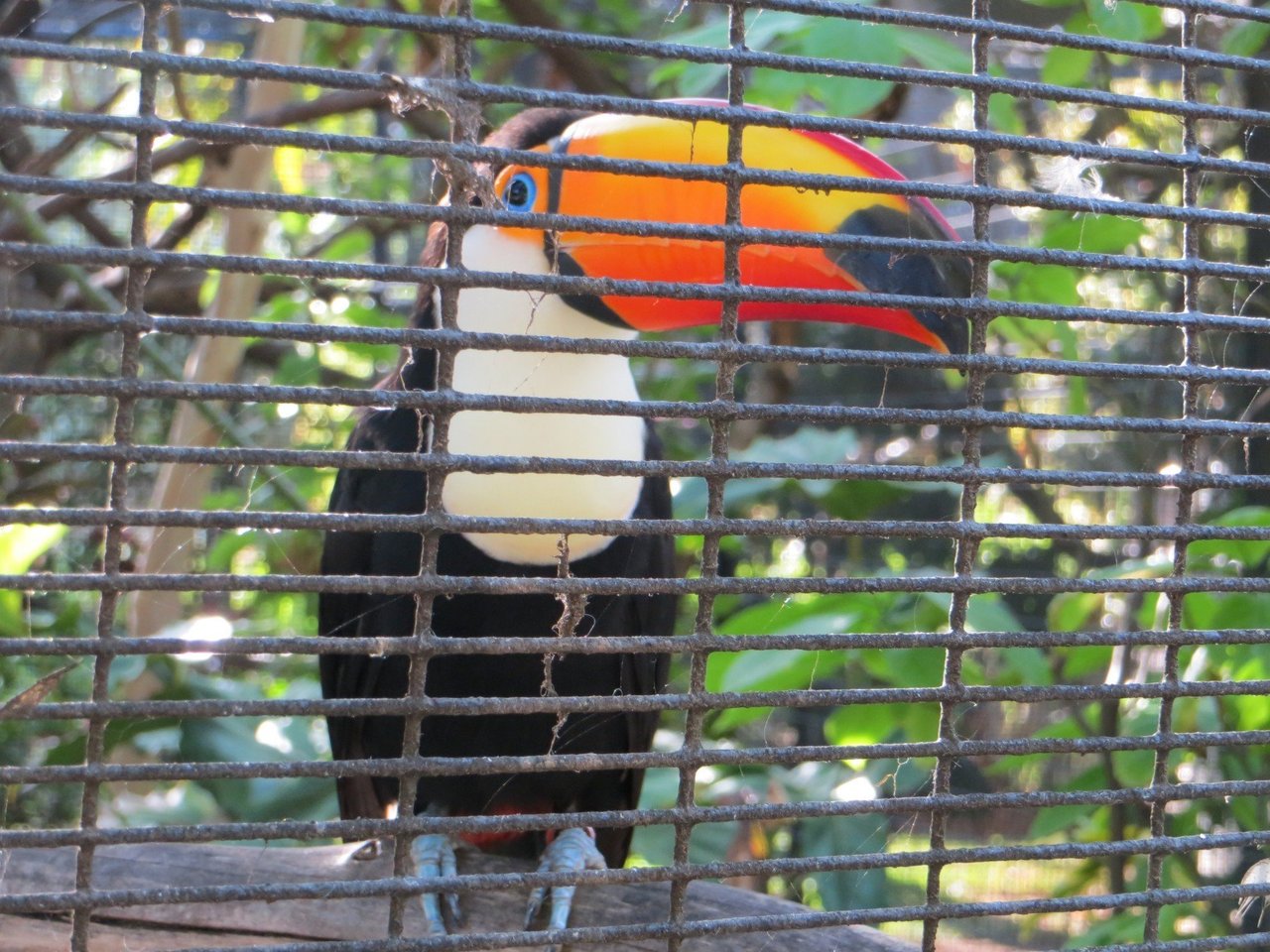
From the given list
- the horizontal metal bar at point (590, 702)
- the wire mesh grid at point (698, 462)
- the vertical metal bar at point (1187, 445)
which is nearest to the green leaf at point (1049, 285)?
the wire mesh grid at point (698, 462)

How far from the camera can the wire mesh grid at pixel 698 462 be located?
0.95 metres

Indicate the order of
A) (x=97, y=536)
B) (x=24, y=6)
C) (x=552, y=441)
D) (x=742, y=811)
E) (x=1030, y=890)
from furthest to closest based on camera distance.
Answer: (x=1030, y=890) → (x=97, y=536) → (x=24, y=6) → (x=552, y=441) → (x=742, y=811)

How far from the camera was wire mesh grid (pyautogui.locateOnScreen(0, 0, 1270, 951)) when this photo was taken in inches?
37.3

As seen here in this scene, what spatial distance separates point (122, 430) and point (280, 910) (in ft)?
2.83

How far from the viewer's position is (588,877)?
1.06 meters

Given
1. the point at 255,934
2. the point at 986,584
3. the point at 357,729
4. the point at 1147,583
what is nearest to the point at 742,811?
the point at 986,584

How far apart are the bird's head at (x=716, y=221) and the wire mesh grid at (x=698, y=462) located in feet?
0.13

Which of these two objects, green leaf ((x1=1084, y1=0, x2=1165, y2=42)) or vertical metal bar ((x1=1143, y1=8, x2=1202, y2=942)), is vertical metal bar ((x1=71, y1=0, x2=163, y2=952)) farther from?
green leaf ((x1=1084, y1=0, x2=1165, y2=42))

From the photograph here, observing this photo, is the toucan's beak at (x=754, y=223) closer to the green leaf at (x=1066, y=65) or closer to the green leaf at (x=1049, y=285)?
the green leaf at (x=1049, y=285)

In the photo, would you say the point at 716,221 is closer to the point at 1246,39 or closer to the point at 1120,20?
the point at 1120,20

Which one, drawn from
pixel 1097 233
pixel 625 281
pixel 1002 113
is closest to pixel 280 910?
pixel 625 281

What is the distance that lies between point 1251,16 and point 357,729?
1.65 metres

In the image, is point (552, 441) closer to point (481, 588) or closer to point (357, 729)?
point (357, 729)

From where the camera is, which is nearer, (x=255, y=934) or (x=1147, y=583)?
(x=1147, y=583)
